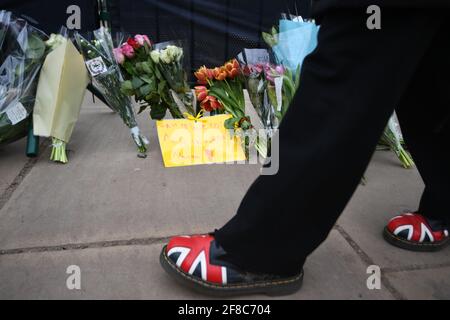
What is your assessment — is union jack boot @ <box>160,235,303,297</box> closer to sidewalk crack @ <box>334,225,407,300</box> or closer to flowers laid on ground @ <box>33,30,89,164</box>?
sidewalk crack @ <box>334,225,407,300</box>

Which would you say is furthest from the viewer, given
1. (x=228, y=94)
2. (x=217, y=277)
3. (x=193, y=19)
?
(x=193, y=19)

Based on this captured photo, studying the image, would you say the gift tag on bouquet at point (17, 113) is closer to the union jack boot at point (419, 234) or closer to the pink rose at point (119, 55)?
the pink rose at point (119, 55)

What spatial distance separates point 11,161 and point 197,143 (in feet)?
3.38

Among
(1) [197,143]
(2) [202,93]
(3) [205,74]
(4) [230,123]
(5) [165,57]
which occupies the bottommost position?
(1) [197,143]

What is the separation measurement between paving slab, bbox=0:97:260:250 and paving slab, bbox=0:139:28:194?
0.09 metres

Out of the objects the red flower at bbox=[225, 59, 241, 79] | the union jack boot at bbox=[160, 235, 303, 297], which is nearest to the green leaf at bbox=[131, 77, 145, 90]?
the red flower at bbox=[225, 59, 241, 79]

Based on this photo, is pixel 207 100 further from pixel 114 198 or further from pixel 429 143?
pixel 429 143

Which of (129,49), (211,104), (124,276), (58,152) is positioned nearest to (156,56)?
(129,49)

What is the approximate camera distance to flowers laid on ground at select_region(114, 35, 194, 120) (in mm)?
2334

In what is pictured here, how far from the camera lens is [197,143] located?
2367 millimetres

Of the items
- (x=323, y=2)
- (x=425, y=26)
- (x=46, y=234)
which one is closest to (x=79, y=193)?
(x=46, y=234)

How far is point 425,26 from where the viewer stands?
Result: 1006 millimetres

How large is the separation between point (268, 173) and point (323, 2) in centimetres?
46

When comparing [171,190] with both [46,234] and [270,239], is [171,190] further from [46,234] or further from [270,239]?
[270,239]
